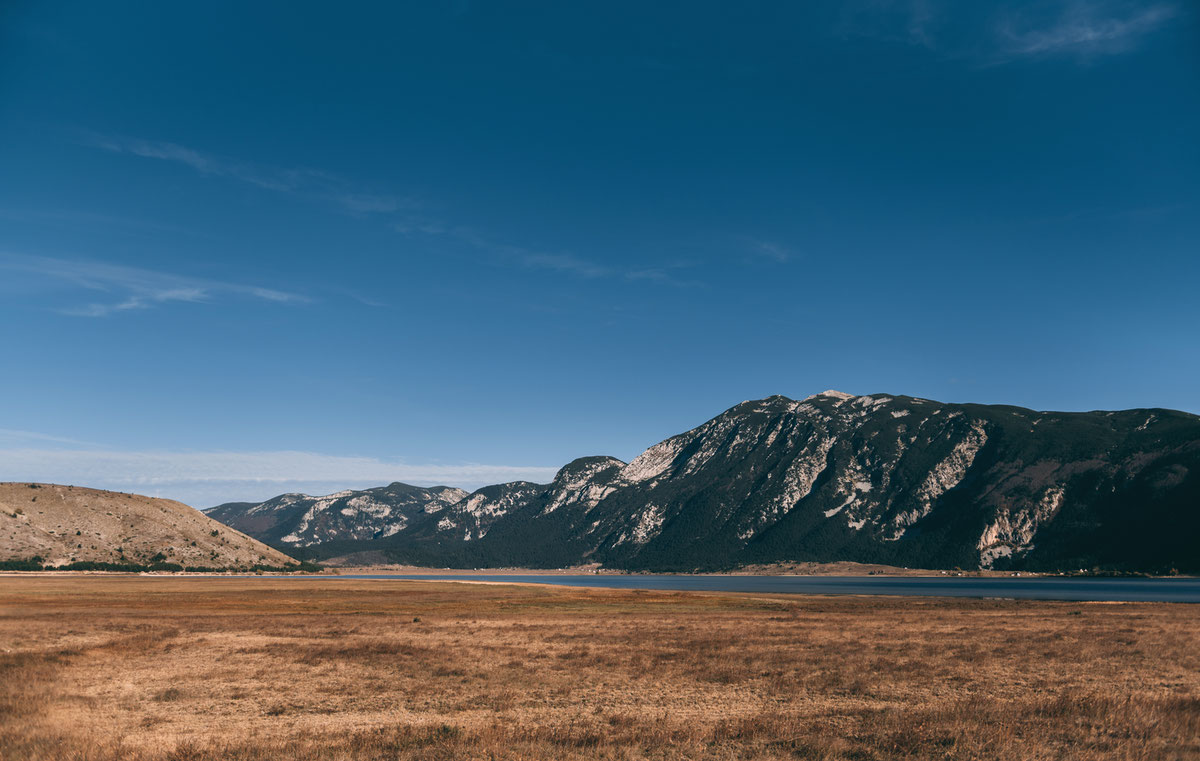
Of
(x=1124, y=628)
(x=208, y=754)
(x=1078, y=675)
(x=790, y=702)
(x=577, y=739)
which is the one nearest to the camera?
(x=208, y=754)

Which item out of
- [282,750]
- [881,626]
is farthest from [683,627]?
[282,750]

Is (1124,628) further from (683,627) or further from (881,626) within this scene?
(683,627)

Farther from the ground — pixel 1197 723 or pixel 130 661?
pixel 1197 723

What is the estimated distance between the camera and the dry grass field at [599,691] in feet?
64.9

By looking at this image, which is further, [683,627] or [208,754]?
[683,627]

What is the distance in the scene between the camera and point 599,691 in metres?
29.1

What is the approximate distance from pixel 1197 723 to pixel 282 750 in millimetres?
26066

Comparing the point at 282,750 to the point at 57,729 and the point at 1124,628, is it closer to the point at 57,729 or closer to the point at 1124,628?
the point at 57,729

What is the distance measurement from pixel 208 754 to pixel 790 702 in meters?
18.9

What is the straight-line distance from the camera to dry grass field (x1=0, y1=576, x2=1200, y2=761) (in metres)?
19.8

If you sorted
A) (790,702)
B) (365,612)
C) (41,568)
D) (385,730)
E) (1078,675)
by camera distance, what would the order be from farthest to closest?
(41,568)
(365,612)
(1078,675)
(790,702)
(385,730)

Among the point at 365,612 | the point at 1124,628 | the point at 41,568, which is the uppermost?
the point at 1124,628

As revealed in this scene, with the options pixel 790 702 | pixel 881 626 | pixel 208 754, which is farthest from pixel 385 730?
pixel 881 626

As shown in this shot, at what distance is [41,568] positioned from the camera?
195 meters
